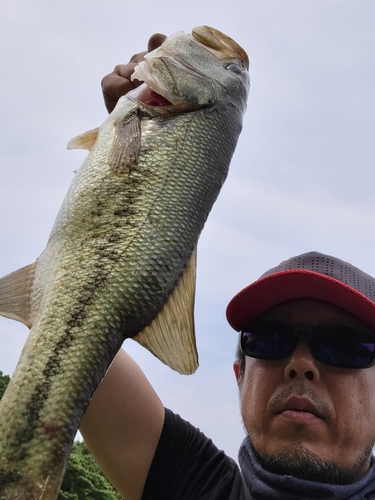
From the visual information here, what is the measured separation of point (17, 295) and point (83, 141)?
87cm

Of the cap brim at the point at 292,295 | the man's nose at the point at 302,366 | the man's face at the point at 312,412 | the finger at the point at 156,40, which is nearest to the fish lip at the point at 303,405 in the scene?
the man's face at the point at 312,412

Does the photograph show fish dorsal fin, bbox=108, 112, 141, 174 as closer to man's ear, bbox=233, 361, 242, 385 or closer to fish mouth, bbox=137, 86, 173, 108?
fish mouth, bbox=137, 86, 173, 108

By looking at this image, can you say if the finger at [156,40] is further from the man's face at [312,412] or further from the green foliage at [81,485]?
the green foliage at [81,485]

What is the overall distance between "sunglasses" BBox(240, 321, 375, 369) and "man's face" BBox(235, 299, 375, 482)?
0.03 m

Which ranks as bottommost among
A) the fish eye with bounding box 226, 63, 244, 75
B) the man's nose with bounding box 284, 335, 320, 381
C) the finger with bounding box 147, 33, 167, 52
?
the man's nose with bounding box 284, 335, 320, 381

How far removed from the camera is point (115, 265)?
2.07 metres

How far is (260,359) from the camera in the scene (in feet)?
9.34

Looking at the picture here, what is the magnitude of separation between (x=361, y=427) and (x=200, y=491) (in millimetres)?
893

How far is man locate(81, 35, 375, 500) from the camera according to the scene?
2.64m

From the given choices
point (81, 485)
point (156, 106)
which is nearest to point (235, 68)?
point (156, 106)

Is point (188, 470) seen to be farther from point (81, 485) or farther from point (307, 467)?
point (81, 485)

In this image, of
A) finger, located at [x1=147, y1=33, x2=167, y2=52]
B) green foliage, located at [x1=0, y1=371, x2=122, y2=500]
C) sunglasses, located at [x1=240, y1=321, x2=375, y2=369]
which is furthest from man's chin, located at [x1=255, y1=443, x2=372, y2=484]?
green foliage, located at [x1=0, y1=371, x2=122, y2=500]

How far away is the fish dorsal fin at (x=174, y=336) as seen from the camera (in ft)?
Result: 6.57

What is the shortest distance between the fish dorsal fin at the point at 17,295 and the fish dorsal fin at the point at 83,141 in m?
0.71
